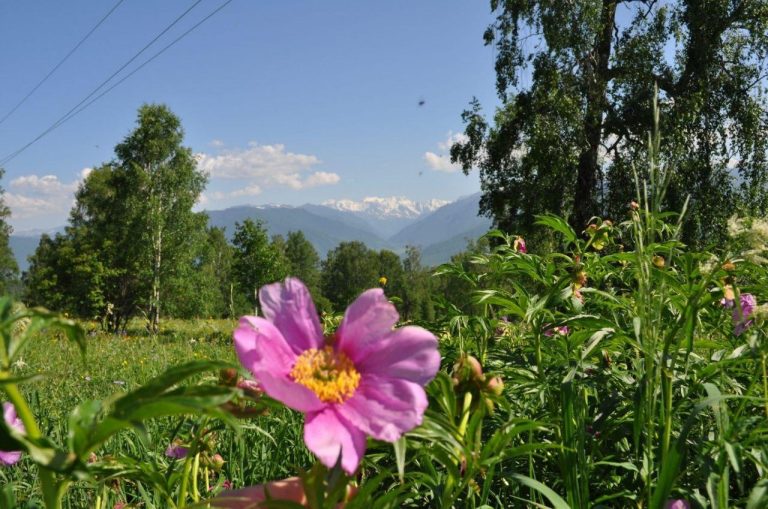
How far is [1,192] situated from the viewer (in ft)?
98.0

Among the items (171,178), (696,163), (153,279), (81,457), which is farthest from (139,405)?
(153,279)

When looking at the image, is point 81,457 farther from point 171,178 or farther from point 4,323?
point 171,178

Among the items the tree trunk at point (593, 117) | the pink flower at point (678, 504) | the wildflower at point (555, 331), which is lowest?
the pink flower at point (678, 504)

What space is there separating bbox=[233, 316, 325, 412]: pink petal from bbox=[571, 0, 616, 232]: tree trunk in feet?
40.1

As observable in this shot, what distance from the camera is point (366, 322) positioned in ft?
1.97

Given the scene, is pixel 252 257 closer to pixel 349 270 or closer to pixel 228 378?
pixel 228 378

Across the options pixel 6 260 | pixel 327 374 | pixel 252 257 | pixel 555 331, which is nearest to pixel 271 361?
pixel 327 374

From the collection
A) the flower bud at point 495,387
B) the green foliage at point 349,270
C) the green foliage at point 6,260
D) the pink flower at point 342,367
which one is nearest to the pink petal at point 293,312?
the pink flower at point 342,367

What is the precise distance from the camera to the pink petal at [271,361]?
0.48 m

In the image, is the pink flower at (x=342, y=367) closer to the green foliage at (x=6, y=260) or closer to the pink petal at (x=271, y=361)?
the pink petal at (x=271, y=361)

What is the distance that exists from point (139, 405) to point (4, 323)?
0.14 metres

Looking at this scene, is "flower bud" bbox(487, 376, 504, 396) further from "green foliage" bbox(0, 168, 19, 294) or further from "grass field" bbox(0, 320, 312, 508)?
"green foliage" bbox(0, 168, 19, 294)

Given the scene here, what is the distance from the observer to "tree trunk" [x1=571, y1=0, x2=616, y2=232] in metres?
11.9

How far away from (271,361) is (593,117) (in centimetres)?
1255
